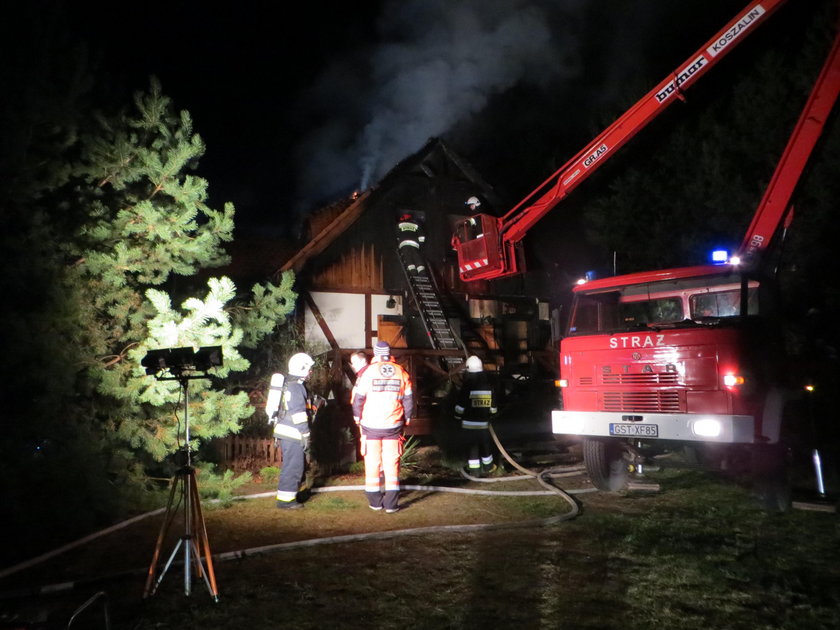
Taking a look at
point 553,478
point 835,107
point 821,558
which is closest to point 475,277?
point 553,478

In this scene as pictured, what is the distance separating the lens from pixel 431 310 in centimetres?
1488

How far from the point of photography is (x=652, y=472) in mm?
8812

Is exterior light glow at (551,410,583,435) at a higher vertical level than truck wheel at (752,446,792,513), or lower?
higher

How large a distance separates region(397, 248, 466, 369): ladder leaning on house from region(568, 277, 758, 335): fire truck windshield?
6605 mm

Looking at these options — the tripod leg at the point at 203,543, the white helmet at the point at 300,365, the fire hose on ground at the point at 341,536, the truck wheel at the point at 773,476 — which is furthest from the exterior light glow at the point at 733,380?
the tripod leg at the point at 203,543

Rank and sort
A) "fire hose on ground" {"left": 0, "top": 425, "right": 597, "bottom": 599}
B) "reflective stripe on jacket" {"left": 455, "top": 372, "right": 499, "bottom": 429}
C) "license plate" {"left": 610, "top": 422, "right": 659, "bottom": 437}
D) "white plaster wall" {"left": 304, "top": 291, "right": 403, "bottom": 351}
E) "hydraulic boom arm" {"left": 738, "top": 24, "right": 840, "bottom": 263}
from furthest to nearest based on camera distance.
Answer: "white plaster wall" {"left": 304, "top": 291, "right": 403, "bottom": 351}, "reflective stripe on jacket" {"left": 455, "top": 372, "right": 499, "bottom": 429}, "hydraulic boom arm" {"left": 738, "top": 24, "right": 840, "bottom": 263}, "license plate" {"left": 610, "top": 422, "right": 659, "bottom": 437}, "fire hose on ground" {"left": 0, "top": 425, "right": 597, "bottom": 599}

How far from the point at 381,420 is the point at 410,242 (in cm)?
892

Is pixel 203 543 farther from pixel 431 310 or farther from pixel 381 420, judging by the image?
pixel 431 310

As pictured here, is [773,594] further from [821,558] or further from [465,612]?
[465,612]

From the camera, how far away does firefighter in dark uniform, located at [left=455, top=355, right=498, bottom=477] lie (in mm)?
8539

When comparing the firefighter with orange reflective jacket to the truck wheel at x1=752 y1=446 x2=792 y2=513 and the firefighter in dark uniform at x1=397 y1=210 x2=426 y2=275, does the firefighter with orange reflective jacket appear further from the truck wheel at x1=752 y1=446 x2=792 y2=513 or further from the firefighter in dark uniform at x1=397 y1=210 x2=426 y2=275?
the firefighter in dark uniform at x1=397 y1=210 x2=426 y2=275

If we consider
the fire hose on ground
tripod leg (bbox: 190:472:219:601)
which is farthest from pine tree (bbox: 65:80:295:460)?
tripod leg (bbox: 190:472:219:601)

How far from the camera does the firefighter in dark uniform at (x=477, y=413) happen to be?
854 centimetres

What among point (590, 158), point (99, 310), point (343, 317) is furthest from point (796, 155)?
point (343, 317)
